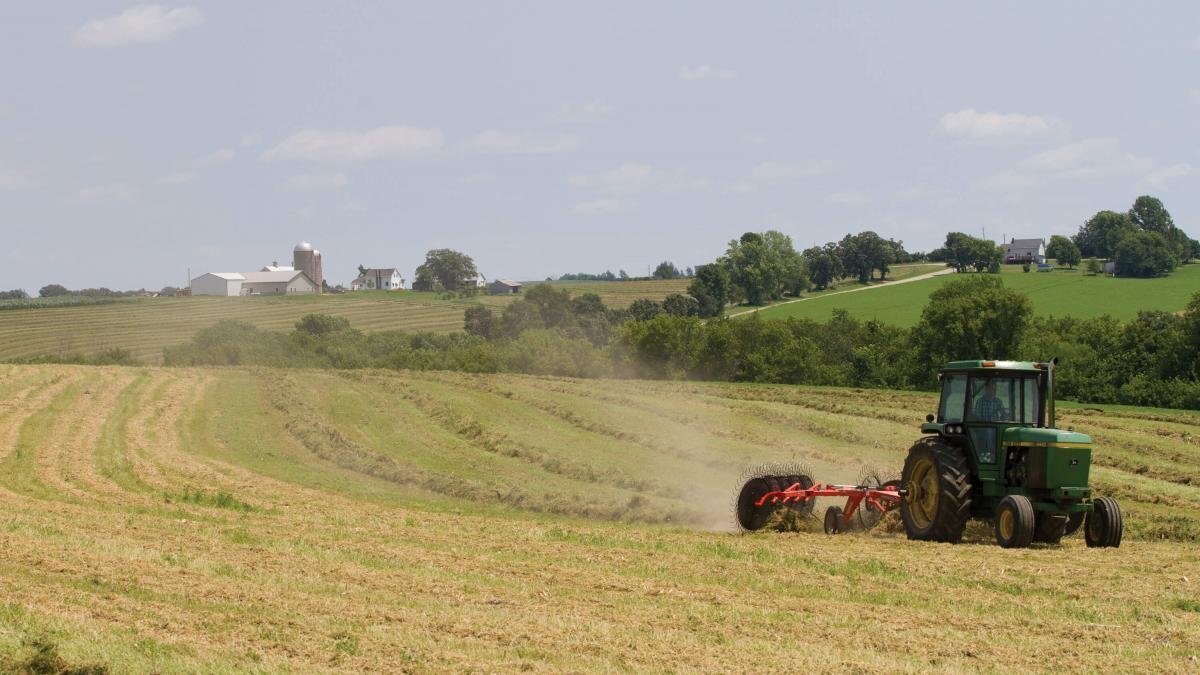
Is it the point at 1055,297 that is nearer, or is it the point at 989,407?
the point at 989,407

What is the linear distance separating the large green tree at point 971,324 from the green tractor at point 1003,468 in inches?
1633

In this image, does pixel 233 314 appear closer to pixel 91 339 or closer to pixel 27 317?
pixel 91 339

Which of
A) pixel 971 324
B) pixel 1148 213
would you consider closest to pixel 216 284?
pixel 971 324

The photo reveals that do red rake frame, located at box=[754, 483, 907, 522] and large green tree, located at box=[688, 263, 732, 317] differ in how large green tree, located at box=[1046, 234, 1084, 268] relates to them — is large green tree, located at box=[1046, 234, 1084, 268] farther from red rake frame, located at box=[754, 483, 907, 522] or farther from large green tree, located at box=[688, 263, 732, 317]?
red rake frame, located at box=[754, 483, 907, 522]

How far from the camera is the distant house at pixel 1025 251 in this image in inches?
4924

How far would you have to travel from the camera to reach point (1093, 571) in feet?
40.2

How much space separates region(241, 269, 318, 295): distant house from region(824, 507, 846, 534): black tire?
67.0 metres

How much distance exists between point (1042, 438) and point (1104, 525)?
1.36 meters

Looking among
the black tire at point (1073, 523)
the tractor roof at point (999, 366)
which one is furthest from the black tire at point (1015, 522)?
the tractor roof at point (999, 366)

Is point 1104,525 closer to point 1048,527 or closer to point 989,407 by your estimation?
point 1048,527

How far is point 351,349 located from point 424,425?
32.6 metres

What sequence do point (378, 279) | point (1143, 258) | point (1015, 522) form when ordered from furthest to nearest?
point (378, 279) < point (1143, 258) < point (1015, 522)

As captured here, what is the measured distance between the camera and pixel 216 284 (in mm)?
80625

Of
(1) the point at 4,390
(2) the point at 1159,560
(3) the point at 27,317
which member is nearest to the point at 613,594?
(2) the point at 1159,560
